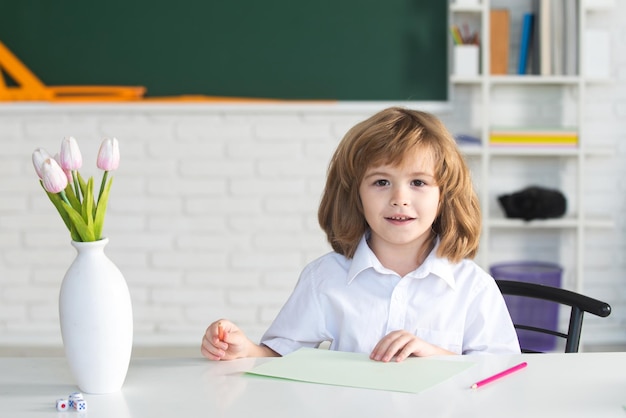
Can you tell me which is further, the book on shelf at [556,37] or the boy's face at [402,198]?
the book on shelf at [556,37]

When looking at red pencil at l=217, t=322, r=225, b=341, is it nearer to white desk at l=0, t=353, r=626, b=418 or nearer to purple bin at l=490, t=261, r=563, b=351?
white desk at l=0, t=353, r=626, b=418

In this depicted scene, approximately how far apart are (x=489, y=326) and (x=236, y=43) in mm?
2265

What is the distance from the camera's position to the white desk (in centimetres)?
109

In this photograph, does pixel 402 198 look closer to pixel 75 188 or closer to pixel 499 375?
pixel 499 375

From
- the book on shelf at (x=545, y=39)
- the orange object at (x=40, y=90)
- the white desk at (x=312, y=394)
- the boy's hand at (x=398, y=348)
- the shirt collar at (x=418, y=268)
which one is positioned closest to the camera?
the white desk at (x=312, y=394)

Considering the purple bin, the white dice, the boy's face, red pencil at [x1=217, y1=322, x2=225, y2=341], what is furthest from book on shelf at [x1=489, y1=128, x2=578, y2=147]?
the white dice

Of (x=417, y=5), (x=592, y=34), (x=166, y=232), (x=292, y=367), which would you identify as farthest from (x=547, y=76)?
(x=292, y=367)

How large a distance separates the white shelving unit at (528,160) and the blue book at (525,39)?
0.07 metres

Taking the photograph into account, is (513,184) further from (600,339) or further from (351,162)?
(351,162)

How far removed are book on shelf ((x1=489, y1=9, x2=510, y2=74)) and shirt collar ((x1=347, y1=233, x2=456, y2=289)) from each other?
2.01 meters

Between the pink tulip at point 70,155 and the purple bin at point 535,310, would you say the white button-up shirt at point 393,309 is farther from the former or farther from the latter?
the purple bin at point 535,310

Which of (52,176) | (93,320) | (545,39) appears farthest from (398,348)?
(545,39)

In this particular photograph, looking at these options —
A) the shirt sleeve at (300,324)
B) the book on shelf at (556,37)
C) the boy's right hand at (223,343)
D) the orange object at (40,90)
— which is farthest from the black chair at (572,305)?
the orange object at (40,90)

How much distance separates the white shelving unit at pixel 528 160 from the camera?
347cm
